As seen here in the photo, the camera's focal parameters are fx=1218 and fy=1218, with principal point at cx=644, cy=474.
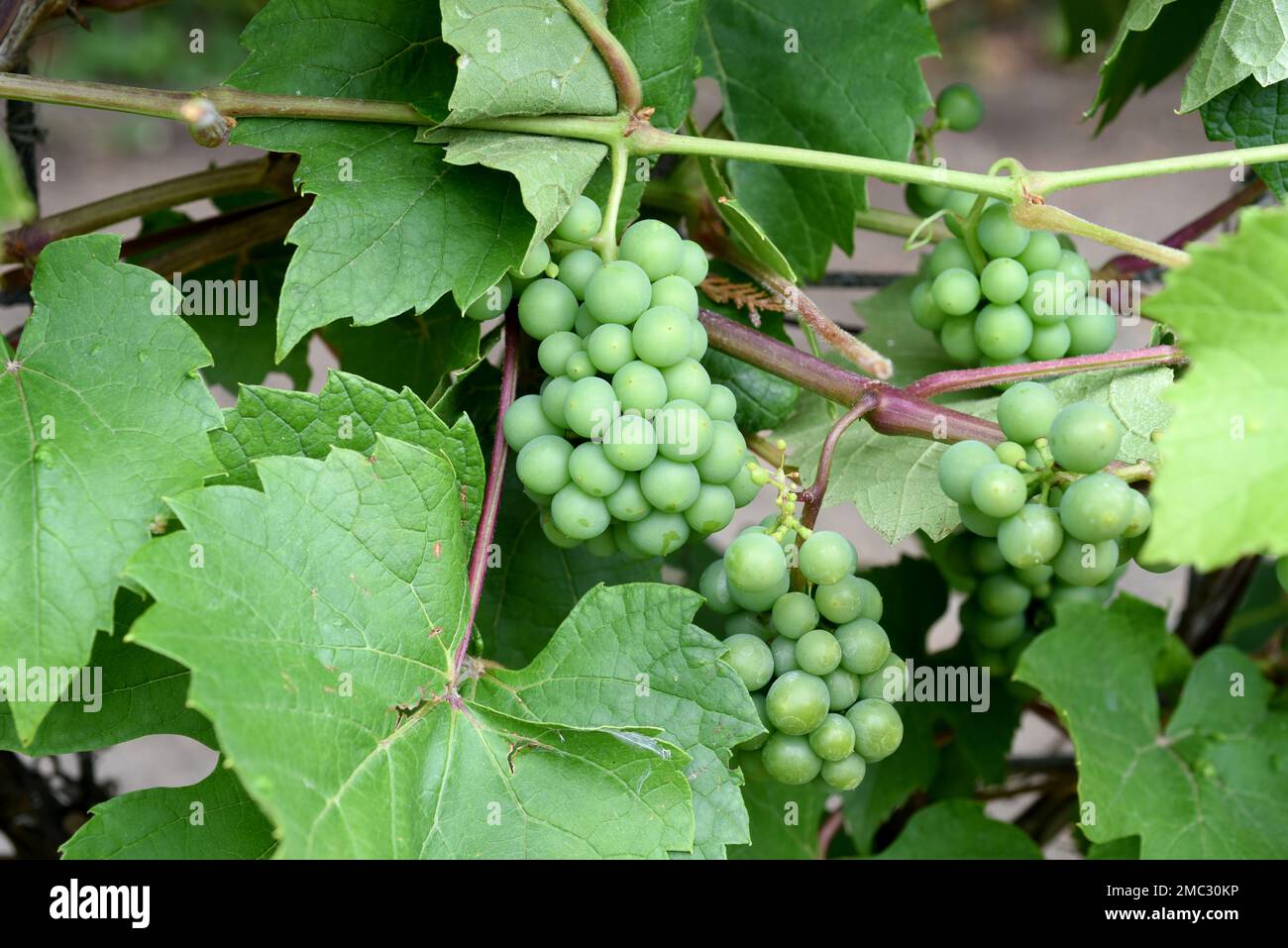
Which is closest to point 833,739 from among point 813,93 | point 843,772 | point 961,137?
point 843,772

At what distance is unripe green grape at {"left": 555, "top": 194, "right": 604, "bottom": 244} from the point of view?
71 centimetres

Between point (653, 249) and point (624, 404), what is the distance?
0.32 ft

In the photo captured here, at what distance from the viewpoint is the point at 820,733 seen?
688 millimetres

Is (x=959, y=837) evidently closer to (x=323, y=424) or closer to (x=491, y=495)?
(x=491, y=495)

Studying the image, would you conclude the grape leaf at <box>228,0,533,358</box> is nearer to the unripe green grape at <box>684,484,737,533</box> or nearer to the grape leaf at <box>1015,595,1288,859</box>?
the unripe green grape at <box>684,484,737,533</box>

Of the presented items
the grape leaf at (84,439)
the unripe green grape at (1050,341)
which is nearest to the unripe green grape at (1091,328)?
the unripe green grape at (1050,341)

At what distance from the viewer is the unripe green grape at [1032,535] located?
0.65 metres

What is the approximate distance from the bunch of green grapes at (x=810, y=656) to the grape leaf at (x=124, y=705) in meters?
0.32

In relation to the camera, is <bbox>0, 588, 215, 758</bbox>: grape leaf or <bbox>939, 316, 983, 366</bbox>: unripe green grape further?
<bbox>939, 316, 983, 366</bbox>: unripe green grape

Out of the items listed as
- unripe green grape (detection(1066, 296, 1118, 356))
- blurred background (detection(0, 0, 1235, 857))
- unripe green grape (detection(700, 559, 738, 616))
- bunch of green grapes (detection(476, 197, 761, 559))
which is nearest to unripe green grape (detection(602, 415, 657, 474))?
bunch of green grapes (detection(476, 197, 761, 559))

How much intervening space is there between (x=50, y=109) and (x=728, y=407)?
3.56m

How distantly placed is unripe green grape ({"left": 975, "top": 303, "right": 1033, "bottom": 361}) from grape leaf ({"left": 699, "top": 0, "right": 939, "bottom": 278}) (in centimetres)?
14

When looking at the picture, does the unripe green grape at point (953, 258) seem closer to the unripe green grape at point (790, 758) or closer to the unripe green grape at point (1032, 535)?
the unripe green grape at point (1032, 535)

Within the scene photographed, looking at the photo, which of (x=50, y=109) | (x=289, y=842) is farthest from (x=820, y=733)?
(x=50, y=109)
